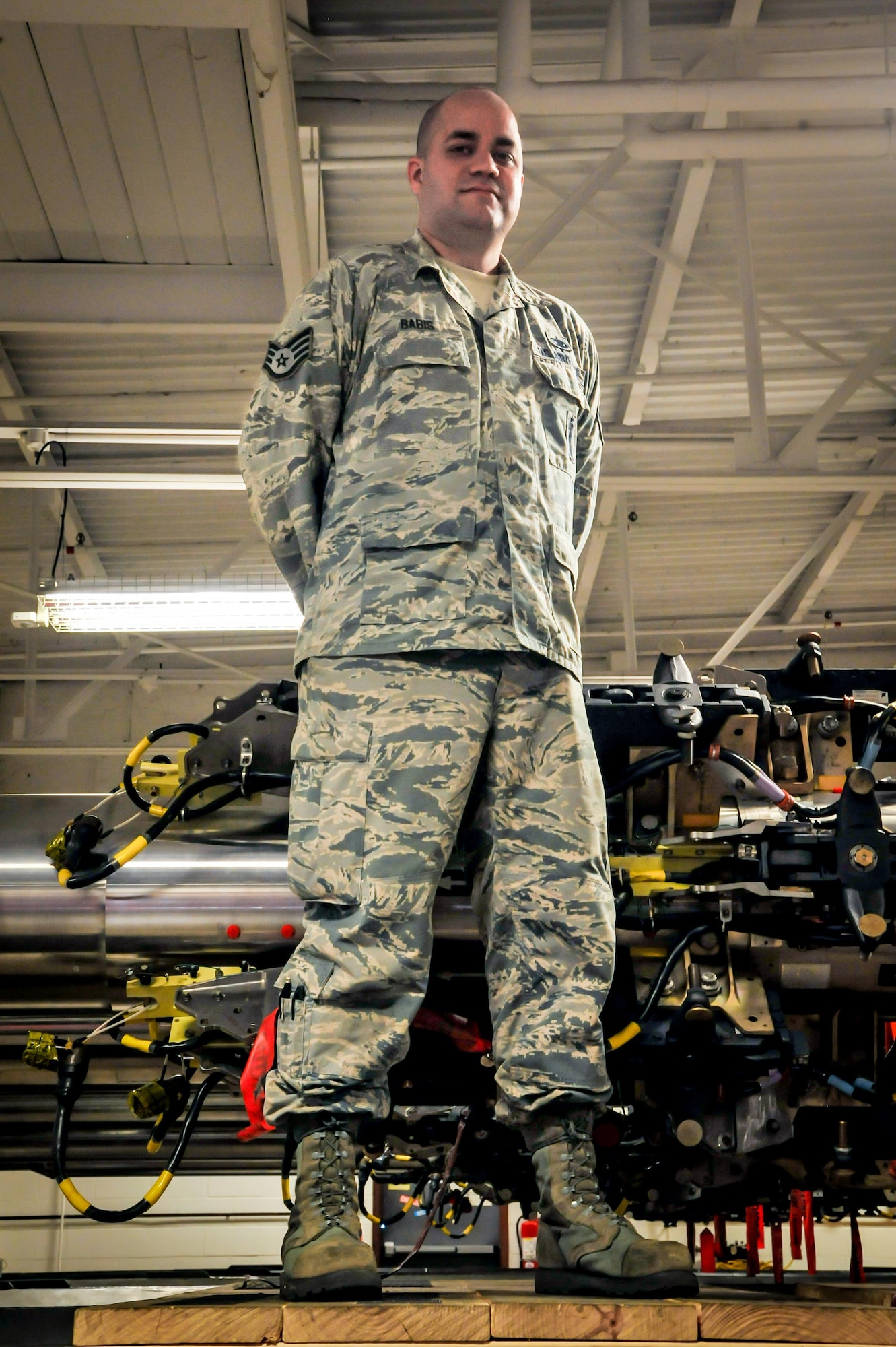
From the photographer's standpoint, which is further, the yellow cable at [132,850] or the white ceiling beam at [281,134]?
the white ceiling beam at [281,134]

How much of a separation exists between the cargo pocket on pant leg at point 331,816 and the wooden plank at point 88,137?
3440 mm

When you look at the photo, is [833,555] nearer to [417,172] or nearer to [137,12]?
[137,12]

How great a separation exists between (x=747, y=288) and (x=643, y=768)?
356cm

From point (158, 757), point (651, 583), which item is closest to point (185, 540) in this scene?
point (651, 583)

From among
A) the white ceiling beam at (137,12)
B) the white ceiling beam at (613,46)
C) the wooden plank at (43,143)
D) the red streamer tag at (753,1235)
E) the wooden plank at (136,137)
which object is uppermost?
the white ceiling beam at (613,46)

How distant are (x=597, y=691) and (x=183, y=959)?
1.20 m

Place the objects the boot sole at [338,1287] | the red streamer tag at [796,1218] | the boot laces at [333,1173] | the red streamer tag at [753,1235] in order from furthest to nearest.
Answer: the red streamer tag at [753,1235] < the red streamer tag at [796,1218] < the boot laces at [333,1173] < the boot sole at [338,1287]

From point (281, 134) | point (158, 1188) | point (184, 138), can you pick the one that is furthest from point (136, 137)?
point (158, 1188)

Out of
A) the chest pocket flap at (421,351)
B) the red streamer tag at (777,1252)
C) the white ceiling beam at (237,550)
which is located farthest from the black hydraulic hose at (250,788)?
the white ceiling beam at (237,550)

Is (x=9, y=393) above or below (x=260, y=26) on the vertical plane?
above

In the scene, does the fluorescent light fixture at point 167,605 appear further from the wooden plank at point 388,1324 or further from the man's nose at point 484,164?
the wooden plank at point 388,1324

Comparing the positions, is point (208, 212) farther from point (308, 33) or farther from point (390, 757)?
point (390, 757)

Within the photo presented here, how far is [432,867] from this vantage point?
201cm

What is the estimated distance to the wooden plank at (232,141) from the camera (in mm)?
4574
